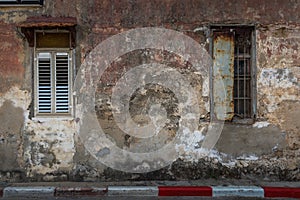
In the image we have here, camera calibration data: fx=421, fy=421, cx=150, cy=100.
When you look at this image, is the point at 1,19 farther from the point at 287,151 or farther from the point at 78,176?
the point at 287,151

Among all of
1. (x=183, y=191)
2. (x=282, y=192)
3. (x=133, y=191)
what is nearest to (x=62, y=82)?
(x=133, y=191)

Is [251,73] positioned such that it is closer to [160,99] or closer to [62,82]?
[160,99]

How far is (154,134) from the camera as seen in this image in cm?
759

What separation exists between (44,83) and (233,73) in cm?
344

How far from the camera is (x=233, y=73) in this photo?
304 inches

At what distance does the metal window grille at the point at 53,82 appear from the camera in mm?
7598

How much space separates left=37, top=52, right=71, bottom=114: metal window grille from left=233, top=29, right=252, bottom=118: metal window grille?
10.1ft

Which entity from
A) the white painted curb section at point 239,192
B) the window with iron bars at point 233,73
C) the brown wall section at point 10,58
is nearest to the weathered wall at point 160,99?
the brown wall section at point 10,58

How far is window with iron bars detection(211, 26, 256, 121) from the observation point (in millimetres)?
7652

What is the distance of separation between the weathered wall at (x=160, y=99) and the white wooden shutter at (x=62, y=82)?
0.25 metres

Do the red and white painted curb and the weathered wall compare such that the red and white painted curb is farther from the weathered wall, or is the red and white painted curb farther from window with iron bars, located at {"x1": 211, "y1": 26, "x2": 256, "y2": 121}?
window with iron bars, located at {"x1": 211, "y1": 26, "x2": 256, "y2": 121}

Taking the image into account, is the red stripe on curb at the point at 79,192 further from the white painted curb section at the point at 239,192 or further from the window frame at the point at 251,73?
the window frame at the point at 251,73

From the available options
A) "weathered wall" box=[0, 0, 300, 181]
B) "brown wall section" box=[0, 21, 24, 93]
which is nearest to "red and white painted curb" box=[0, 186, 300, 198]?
"weathered wall" box=[0, 0, 300, 181]

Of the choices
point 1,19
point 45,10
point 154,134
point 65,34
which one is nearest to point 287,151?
point 154,134
